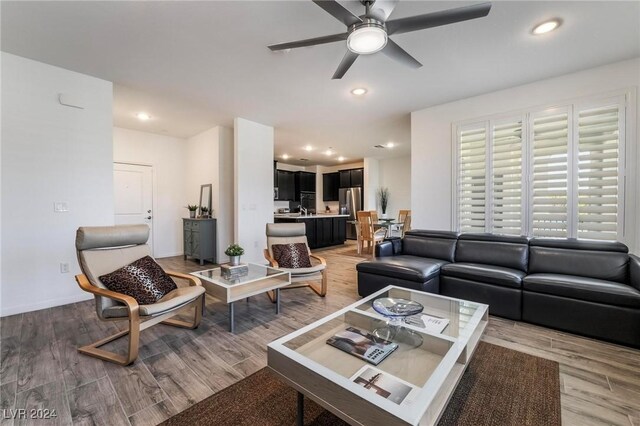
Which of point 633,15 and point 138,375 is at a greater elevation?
point 633,15

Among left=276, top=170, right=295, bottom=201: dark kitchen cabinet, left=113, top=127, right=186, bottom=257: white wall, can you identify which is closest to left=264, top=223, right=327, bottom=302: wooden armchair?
left=113, top=127, right=186, bottom=257: white wall

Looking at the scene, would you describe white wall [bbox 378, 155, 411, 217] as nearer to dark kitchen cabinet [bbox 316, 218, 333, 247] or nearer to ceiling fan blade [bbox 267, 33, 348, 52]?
dark kitchen cabinet [bbox 316, 218, 333, 247]

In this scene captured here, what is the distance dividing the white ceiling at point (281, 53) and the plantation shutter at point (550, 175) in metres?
0.60

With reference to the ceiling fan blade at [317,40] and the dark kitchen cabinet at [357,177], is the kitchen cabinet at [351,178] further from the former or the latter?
the ceiling fan blade at [317,40]

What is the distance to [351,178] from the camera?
9.03m

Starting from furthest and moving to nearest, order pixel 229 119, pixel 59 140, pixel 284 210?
pixel 284 210
pixel 229 119
pixel 59 140

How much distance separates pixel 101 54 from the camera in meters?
2.71

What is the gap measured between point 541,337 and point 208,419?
2709 mm

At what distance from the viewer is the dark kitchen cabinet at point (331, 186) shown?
9469 millimetres

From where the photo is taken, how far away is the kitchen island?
6.78 meters

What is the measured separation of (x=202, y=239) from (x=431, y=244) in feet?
13.3

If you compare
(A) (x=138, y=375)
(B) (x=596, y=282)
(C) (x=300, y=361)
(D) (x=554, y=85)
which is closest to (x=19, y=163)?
(A) (x=138, y=375)

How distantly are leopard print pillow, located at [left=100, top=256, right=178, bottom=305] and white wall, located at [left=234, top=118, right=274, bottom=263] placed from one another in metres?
2.34

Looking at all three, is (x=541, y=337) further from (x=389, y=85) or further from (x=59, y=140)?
(x=59, y=140)
